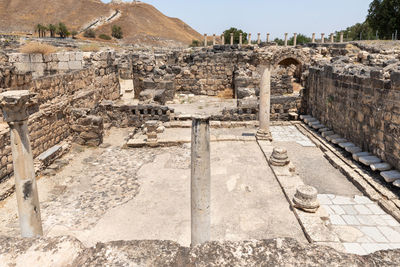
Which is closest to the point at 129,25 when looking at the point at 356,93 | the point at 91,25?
the point at 91,25

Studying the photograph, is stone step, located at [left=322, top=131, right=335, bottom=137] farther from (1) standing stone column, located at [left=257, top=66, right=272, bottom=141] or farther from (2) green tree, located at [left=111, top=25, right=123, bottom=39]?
(2) green tree, located at [left=111, top=25, right=123, bottom=39]

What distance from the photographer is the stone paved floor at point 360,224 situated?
17.6 ft

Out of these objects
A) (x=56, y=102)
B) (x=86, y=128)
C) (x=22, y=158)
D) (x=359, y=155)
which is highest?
(x=56, y=102)

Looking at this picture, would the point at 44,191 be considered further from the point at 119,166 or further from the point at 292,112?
the point at 292,112

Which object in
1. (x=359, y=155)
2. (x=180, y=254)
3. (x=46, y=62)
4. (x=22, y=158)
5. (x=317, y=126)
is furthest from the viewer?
(x=46, y=62)

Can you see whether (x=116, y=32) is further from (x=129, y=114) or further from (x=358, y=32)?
(x=129, y=114)

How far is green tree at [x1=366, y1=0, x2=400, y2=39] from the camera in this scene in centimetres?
3556

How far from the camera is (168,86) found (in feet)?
54.7

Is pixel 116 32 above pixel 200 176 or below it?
above

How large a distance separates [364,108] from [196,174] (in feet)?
23.0

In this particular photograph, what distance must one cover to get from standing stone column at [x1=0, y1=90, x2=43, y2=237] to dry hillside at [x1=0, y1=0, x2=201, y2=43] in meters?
57.5

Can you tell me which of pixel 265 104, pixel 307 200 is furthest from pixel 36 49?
pixel 307 200

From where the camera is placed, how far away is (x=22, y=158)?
15.2 ft

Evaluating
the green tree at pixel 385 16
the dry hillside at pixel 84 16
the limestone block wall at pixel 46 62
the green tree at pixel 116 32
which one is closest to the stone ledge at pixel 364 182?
the limestone block wall at pixel 46 62
